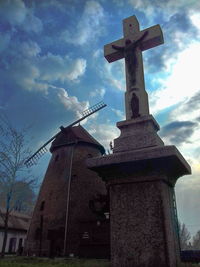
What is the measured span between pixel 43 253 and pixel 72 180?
7671 mm

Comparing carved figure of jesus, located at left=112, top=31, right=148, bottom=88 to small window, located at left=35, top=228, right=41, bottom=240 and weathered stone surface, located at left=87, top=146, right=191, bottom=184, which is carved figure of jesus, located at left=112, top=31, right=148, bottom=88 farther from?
small window, located at left=35, top=228, right=41, bottom=240

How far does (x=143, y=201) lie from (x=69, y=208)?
23.1 meters

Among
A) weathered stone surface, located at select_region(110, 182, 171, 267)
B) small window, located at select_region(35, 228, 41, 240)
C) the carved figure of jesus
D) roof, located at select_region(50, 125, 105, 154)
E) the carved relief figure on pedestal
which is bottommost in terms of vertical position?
weathered stone surface, located at select_region(110, 182, 171, 267)

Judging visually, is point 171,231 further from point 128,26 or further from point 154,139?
point 128,26

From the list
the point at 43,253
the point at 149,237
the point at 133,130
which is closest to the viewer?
the point at 149,237

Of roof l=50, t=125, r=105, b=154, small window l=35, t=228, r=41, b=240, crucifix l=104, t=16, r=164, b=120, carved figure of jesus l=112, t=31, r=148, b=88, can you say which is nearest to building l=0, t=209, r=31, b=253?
small window l=35, t=228, r=41, b=240

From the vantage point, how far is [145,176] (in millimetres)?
4148

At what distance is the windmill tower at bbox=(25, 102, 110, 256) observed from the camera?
80.5ft

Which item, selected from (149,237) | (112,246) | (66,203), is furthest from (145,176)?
(66,203)

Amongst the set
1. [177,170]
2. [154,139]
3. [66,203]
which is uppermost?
[66,203]

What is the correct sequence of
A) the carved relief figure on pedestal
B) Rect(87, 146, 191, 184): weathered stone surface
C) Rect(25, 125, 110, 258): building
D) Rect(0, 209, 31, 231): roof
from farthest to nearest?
Rect(0, 209, 31, 231): roof → Rect(25, 125, 110, 258): building → the carved relief figure on pedestal → Rect(87, 146, 191, 184): weathered stone surface

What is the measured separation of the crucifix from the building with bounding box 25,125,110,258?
16401 mm

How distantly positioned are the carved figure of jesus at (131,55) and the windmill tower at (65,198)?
715 inches

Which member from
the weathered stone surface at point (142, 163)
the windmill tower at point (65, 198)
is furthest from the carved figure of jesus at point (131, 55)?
the windmill tower at point (65, 198)
